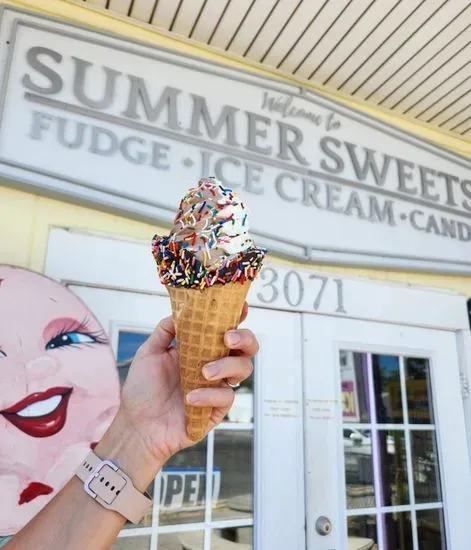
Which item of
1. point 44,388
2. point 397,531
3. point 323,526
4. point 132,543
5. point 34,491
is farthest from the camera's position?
point 397,531

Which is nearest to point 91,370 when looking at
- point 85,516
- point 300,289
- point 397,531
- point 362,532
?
point 85,516

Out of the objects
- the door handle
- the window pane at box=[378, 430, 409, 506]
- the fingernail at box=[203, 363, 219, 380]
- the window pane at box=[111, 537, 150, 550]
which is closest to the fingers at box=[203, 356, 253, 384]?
the fingernail at box=[203, 363, 219, 380]

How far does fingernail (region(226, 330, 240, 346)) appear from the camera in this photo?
100 centimetres

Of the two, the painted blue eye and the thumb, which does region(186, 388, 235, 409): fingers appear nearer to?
the thumb

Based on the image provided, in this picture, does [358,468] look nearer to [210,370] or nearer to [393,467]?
[393,467]

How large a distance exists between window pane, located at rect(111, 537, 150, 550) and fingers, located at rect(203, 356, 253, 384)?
4.03 ft

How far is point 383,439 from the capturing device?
260 cm

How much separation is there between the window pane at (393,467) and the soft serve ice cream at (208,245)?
6.40 ft

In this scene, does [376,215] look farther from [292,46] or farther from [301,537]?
[301,537]

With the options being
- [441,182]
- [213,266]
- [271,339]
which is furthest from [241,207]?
[441,182]

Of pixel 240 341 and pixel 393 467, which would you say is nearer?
pixel 240 341

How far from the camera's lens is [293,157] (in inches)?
105

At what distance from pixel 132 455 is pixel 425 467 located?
7.01 ft

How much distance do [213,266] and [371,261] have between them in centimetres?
188
